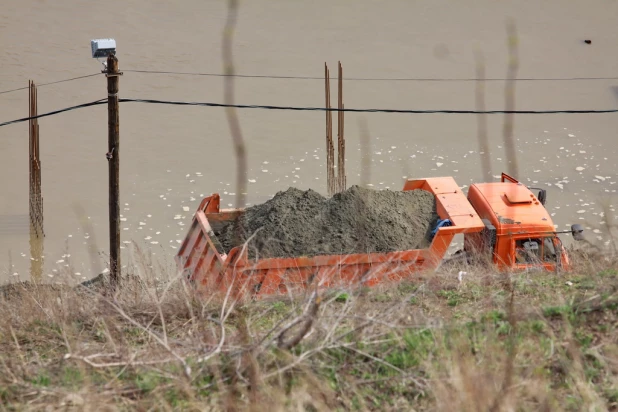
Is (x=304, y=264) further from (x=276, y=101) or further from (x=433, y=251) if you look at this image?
(x=276, y=101)

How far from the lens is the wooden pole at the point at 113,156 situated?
1175cm

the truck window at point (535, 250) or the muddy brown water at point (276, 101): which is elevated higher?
the muddy brown water at point (276, 101)

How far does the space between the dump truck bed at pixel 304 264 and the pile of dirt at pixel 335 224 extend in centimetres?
23

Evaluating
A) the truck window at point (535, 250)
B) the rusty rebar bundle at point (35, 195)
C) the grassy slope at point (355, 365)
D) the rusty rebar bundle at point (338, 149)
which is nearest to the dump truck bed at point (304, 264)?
the truck window at point (535, 250)

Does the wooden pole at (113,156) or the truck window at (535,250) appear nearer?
the truck window at (535,250)

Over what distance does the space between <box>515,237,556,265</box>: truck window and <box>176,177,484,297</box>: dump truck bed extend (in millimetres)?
579

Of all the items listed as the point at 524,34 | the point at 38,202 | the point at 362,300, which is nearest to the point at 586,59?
the point at 524,34

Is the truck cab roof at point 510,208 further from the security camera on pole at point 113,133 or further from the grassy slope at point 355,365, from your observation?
the security camera on pole at point 113,133

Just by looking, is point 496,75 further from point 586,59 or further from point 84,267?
point 84,267

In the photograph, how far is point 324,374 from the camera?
6.07m

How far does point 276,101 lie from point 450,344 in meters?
15.9

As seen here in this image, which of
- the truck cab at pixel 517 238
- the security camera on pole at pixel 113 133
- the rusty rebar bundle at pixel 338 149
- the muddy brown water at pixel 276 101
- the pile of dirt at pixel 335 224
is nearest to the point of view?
the pile of dirt at pixel 335 224

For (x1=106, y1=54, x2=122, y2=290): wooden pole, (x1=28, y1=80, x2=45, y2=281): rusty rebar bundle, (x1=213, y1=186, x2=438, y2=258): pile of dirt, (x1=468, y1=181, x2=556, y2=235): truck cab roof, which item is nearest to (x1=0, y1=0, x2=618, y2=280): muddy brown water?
(x1=28, y1=80, x2=45, y2=281): rusty rebar bundle

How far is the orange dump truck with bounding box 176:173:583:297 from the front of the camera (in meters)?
10.1
